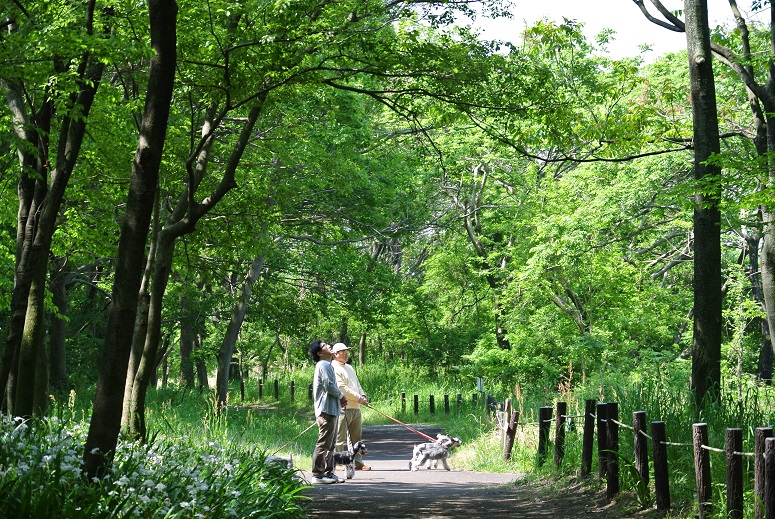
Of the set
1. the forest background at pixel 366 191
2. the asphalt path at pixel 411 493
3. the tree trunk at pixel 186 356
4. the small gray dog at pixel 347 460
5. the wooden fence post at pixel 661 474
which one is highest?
the forest background at pixel 366 191

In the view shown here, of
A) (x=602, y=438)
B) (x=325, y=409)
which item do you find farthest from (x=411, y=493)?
(x=602, y=438)

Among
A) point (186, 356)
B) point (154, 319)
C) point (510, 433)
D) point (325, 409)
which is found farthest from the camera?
point (186, 356)

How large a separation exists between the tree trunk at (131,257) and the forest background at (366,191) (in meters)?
0.02

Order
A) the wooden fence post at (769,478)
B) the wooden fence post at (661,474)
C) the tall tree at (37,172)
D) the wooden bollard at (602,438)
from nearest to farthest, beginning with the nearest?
1. the wooden fence post at (769,478)
2. the wooden fence post at (661,474)
3. the tall tree at (37,172)
4. the wooden bollard at (602,438)

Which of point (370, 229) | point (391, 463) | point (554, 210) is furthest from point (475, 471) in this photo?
point (554, 210)

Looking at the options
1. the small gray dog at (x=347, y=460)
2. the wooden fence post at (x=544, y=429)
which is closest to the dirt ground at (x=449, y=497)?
the small gray dog at (x=347, y=460)

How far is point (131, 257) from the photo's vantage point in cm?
684

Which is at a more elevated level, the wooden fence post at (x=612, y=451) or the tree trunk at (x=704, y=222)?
the tree trunk at (x=704, y=222)

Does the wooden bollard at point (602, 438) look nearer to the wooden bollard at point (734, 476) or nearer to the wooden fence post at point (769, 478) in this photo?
the wooden bollard at point (734, 476)

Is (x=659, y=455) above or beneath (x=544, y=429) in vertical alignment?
above

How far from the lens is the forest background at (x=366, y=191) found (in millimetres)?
10242

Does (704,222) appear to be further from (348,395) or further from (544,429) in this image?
(348,395)

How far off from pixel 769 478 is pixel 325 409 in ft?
21.8

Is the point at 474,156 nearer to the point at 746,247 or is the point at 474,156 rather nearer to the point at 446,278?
the point at 446,278
